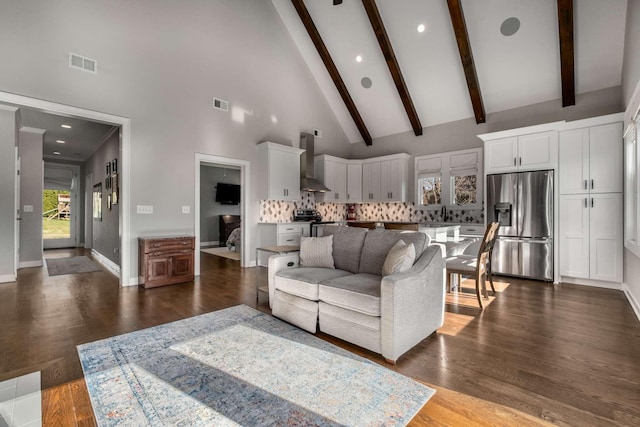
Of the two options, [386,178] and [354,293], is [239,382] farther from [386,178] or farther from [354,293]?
[386,178]

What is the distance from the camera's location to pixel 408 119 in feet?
23.9

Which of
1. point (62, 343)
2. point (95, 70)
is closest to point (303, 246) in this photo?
point (62, 343)

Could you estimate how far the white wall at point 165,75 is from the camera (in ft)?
12.7

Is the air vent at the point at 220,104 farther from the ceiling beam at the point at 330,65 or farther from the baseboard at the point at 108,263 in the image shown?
the baseboard at the point at 108,263

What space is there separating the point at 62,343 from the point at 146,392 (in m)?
1.35

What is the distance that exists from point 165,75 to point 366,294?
16.1ft

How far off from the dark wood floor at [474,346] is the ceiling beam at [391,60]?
423 centimetres

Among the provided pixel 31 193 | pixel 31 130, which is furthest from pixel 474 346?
pixel 31 130

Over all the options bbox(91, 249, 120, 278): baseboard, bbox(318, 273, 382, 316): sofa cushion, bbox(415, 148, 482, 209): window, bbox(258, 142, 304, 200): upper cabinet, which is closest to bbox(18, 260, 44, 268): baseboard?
bbox(91, 249, 120, 278): baseboard

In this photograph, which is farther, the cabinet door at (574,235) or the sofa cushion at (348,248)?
the cabinet door at (574,235)

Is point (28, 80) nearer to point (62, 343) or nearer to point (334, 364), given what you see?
point (62, 343)

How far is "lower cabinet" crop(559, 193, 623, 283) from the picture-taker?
440 centimetres

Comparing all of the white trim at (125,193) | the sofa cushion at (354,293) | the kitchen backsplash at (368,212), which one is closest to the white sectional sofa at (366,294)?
the sofa cushion at (354,293)

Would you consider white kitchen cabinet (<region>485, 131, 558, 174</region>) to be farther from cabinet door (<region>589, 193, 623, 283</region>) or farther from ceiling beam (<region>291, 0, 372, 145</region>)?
ceiling beam (<region>291, 0, 372, 145</region>)
